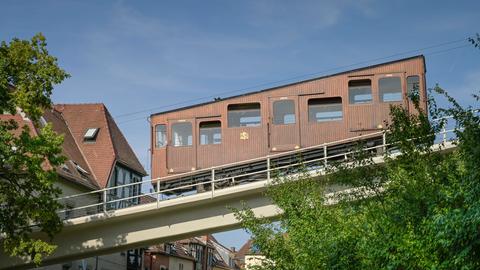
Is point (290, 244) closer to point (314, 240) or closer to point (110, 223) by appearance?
point (314, 240)

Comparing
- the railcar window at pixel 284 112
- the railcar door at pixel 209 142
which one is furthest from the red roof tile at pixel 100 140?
the railcar window at pixel 284 112

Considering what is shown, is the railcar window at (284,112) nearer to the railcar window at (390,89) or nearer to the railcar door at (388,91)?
the railcar door at (388,91)

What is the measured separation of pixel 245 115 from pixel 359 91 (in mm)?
4345

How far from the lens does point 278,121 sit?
26.2 metres

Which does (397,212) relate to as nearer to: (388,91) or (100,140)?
(388,91)

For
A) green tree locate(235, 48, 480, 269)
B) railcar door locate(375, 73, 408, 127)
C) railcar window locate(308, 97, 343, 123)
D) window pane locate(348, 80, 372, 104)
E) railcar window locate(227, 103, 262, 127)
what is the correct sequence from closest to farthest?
green tree locate(235, 48, 480, 269) < railcar door locate(375, 73, 408, 127) < window pane locate(348, 80, 372, 104) < railcar window locate(308, 97, 343, 123) < railcar window locate(227, 103, 262, 127)

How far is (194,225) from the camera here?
25.9 metres

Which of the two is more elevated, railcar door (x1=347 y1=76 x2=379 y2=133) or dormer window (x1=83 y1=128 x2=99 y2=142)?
dormer window (x1=83 y1=128 x2=99 y2=142)

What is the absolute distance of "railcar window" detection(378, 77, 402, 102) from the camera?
25469mm

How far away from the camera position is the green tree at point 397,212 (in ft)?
33.6

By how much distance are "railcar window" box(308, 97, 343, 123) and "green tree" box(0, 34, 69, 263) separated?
9.13 m

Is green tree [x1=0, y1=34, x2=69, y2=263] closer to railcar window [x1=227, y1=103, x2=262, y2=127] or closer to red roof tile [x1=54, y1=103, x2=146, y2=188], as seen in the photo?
railcar window [x1=227, y1=103, x2=262, y2=127]

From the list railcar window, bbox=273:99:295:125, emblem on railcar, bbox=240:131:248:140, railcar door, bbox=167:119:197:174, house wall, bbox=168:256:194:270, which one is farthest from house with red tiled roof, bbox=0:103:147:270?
railcar window, bbox=273:99:295:125

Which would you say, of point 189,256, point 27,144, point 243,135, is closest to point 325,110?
point 243,135
